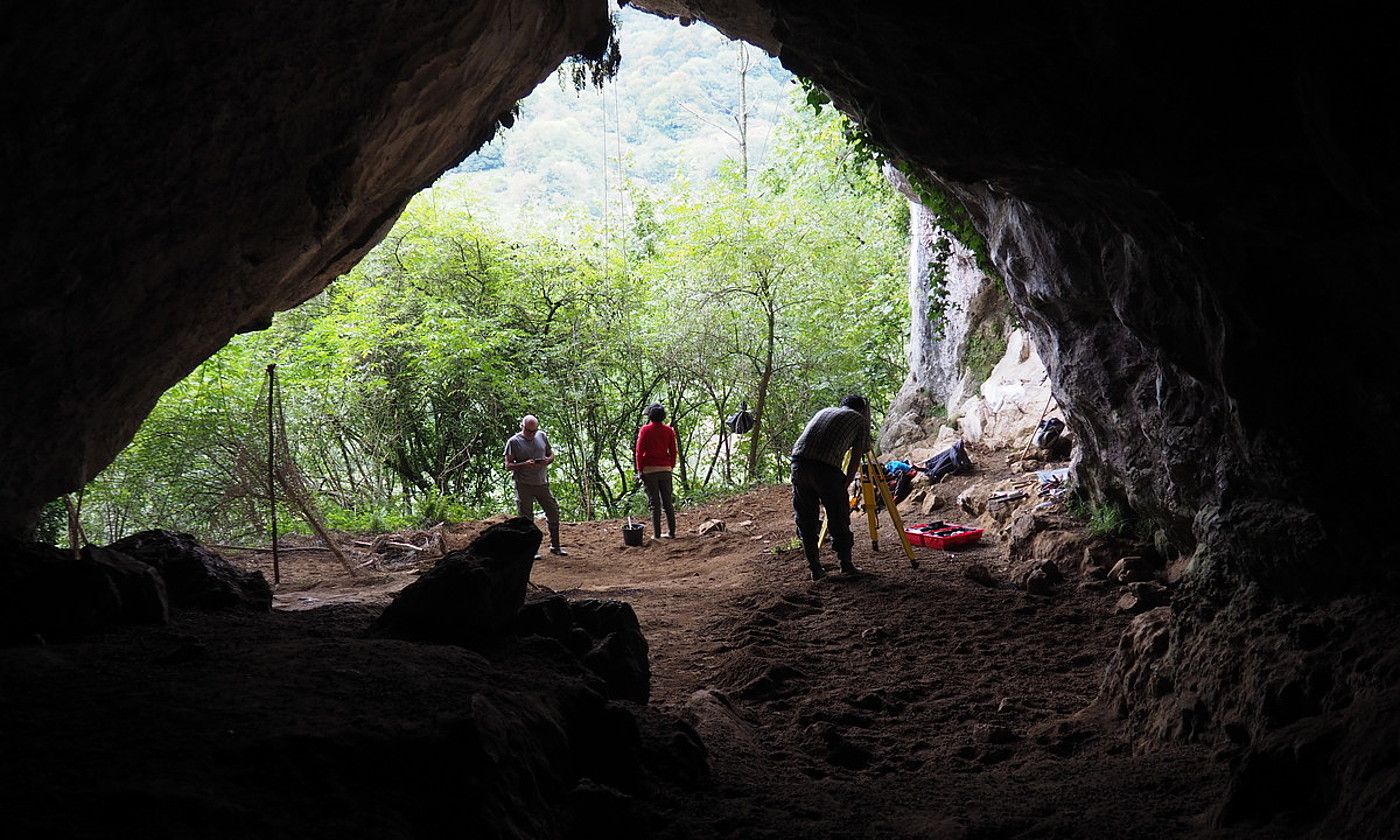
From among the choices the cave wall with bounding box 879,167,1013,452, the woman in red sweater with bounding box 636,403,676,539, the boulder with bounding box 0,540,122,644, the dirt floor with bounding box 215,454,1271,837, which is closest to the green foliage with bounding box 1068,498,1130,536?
the dirt floor with bounding box 215,454,1271,837

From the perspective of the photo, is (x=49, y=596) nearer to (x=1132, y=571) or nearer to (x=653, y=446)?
(x=1132, y=571)

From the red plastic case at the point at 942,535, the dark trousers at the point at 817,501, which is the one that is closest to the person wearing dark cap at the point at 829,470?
the dark trousers at the point at 817,501

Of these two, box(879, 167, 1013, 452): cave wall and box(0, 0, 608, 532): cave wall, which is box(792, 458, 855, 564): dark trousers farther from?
box(879, 167, 1013, 452): cave wall

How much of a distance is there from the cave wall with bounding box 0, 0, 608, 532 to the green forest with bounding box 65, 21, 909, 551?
957 centimetres

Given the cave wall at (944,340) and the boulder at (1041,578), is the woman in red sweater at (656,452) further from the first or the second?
the boulder at (1041,578)

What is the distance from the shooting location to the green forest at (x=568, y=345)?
52.0ft

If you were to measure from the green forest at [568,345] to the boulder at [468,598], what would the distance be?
1056 cm

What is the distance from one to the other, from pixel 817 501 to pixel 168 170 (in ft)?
18.7

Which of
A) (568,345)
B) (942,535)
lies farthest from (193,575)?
(568,345)

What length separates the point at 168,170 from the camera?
414 centimetres

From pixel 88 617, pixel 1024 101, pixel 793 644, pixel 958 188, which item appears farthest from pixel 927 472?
pixel 88 617

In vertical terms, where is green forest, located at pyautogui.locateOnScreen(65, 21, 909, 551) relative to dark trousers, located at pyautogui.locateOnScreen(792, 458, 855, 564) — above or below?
above

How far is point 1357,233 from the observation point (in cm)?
365

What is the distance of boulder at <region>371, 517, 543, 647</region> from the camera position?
4281 millimetres
